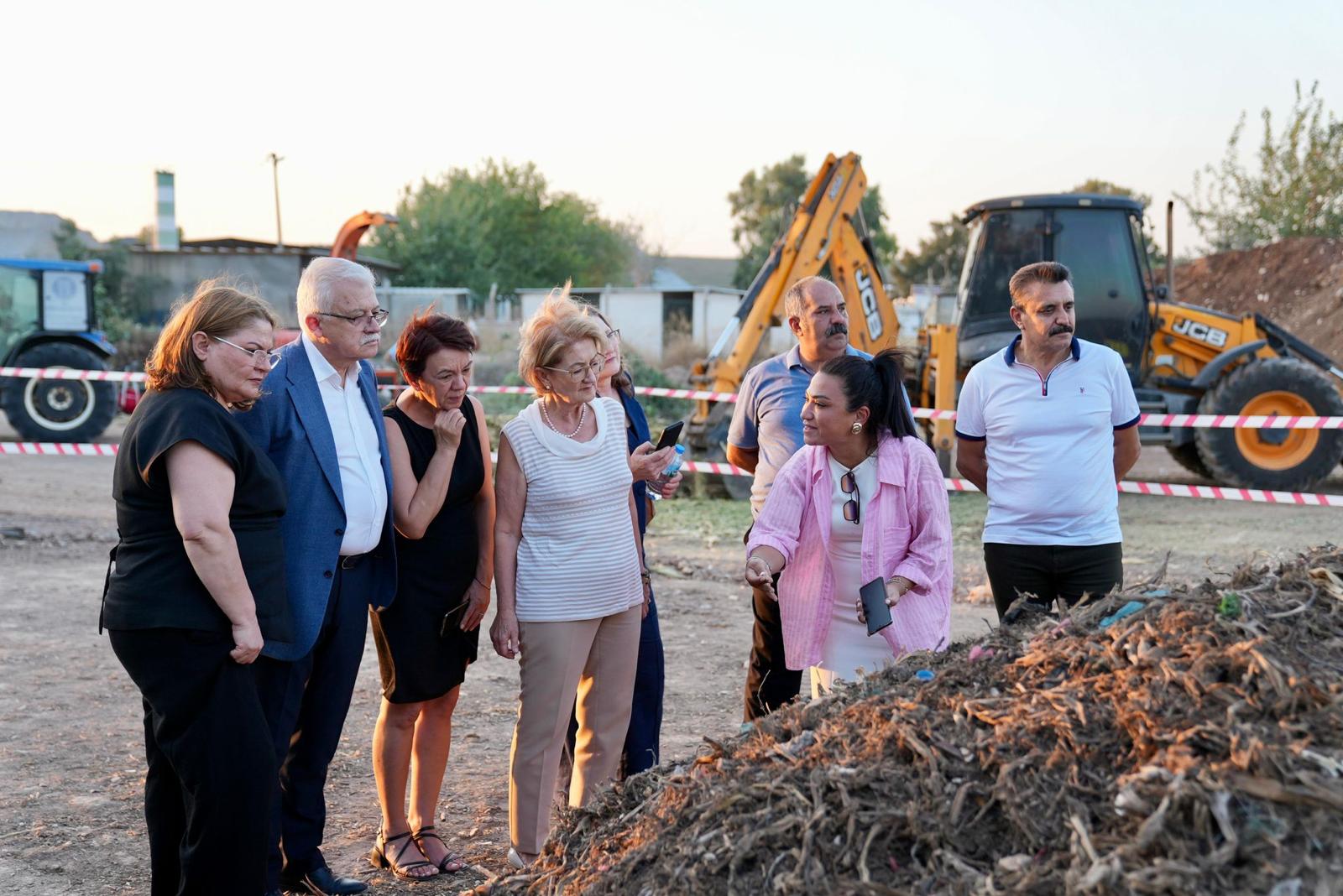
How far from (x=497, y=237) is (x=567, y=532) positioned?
50220 mm

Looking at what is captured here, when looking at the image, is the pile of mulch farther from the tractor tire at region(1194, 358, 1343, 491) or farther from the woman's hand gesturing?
the tractor tire at region(1194, 358, 1343, 491)

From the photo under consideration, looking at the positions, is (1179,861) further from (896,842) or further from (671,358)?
(671,358)

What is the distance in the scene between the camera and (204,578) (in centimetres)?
300

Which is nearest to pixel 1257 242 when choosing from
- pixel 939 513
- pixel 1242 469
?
pixel 1242 469

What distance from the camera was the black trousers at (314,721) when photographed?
11.7 ft

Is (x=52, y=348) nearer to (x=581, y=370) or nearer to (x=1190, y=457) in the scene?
(x=1190, y=457)

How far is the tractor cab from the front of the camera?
1116cm

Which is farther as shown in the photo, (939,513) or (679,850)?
(939,513)

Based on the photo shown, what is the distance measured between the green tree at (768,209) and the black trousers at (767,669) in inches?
1729


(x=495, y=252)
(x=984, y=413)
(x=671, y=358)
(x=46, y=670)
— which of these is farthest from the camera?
(x=495, y=252)

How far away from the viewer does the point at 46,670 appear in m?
6.22

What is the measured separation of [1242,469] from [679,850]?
1077 cm

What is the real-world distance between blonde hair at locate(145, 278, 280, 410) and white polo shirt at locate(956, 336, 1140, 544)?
2.45 m

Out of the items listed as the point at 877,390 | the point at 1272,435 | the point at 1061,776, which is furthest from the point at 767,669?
the point at 1272,435
